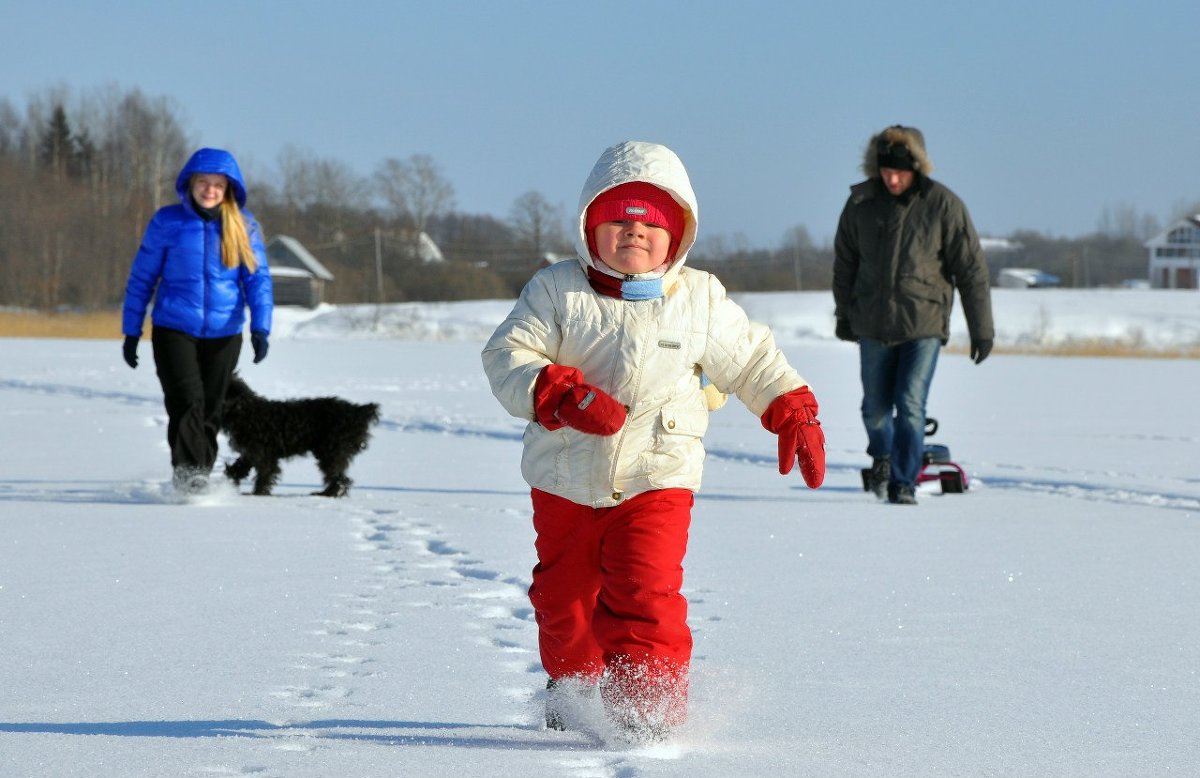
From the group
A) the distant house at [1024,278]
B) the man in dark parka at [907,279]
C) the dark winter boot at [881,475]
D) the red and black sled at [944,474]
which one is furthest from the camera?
the distant house at [1024,278]

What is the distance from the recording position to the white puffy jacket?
3.04 meters

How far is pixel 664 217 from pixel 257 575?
2416mm

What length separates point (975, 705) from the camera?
10.6 ft

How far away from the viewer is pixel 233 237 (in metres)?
6.70

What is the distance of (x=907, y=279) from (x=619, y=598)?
14.1 feet

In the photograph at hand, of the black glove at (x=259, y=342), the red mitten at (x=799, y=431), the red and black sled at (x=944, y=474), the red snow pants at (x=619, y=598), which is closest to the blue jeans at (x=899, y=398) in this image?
the red and black sled at (x=944, y=474)

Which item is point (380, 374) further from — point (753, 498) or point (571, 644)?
point (571, 644)

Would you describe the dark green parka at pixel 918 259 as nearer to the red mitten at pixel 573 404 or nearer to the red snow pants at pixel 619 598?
the red snow pants at pixel 619 598

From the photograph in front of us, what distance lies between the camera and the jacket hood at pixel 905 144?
22.3 feet

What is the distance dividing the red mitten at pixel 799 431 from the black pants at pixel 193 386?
4233 millimetres

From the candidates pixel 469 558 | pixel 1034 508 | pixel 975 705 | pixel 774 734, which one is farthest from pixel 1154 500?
pixel 774 734

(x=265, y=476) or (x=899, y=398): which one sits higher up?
(x=899, y=398)

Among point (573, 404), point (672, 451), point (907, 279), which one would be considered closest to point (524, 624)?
point (672, 451)

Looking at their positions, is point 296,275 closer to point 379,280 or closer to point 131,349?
point 379,280
